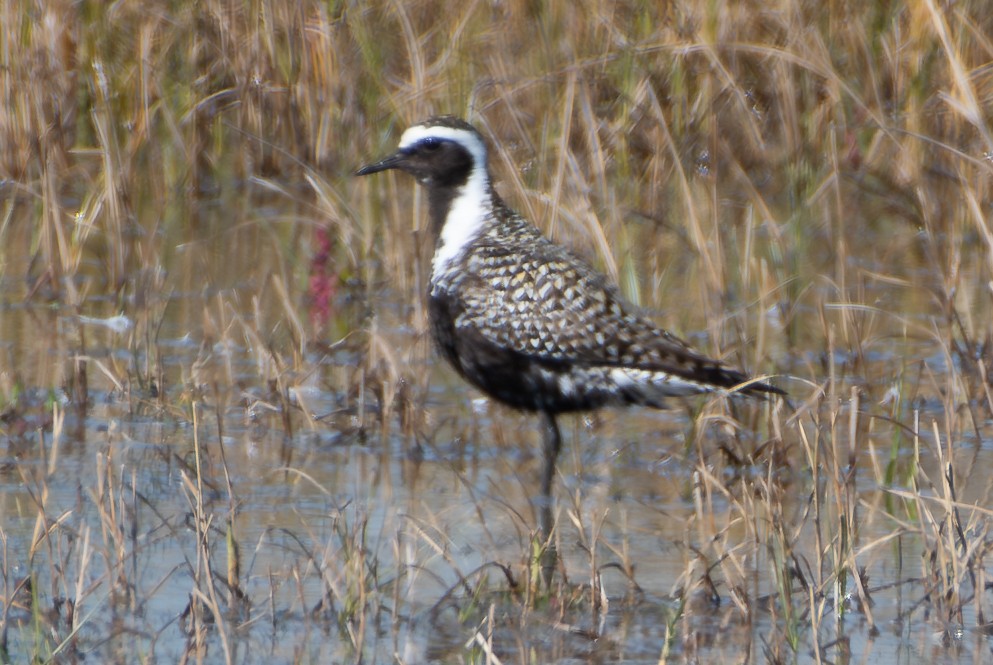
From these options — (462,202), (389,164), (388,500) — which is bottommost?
(388,500)

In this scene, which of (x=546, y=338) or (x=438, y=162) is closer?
(x=546, y=338)

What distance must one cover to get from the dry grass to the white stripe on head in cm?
48

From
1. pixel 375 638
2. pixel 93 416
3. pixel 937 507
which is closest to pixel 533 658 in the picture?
pixel 375 638

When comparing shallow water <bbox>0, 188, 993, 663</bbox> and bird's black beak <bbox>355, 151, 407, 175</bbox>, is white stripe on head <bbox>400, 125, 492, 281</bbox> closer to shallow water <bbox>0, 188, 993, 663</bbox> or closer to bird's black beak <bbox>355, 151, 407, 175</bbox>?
bird's black beak <bbox>355, 151, 407, 175</bbox>

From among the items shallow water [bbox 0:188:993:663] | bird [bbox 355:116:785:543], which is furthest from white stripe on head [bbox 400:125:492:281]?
shallow water [bbox 0:188:993:663]

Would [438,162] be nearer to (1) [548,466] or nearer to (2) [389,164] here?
(2) [389,164]

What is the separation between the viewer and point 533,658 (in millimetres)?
4215

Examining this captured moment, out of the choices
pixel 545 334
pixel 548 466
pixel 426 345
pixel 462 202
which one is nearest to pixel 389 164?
pixel 462 202

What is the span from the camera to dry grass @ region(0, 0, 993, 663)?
449 centimetres

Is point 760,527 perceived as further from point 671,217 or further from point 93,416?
point 671,217

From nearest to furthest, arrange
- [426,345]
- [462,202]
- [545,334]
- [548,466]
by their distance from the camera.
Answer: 1. [545,334]
2. [548,466]
3. [462,202]
4. [426,345]

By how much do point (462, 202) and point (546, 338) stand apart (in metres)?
0.68

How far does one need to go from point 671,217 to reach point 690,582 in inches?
191

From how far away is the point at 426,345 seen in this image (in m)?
6.96
